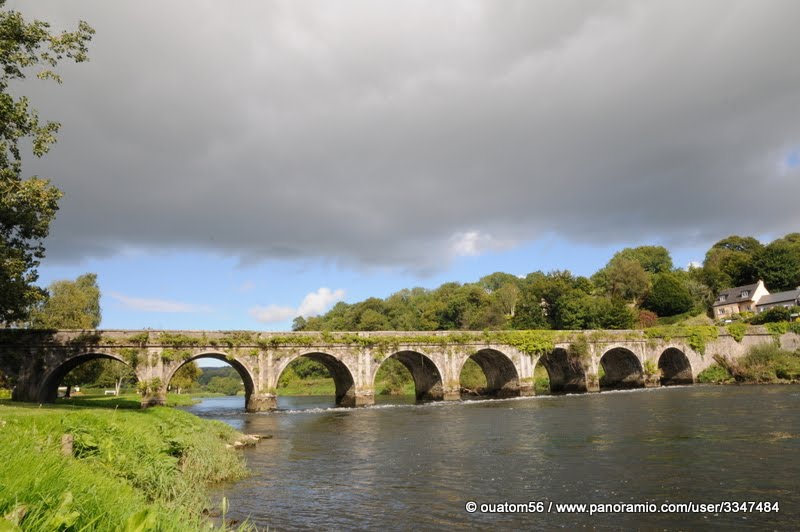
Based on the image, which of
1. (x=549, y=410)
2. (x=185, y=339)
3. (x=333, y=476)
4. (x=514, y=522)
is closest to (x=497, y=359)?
(x=549, y=410)

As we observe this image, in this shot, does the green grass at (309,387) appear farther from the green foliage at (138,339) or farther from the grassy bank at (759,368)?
the grassy bank at (759,368)

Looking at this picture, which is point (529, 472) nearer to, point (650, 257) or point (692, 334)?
point (692, 334)

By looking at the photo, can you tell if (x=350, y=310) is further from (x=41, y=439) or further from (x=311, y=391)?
(x=41, y=439)

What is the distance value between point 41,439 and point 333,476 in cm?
842

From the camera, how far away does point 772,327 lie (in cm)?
5744

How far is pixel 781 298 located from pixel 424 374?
57.1 meters

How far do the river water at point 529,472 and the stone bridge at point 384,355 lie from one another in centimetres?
1502

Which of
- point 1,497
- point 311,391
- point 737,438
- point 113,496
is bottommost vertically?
point 311,391

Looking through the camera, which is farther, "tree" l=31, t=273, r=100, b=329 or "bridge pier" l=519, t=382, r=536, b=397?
"tree" l=31, t=273, r=100, b=329

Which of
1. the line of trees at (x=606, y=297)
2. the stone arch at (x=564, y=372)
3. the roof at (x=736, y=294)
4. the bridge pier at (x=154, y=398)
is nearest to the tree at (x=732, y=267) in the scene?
the line of trees at (x=606, y=297)

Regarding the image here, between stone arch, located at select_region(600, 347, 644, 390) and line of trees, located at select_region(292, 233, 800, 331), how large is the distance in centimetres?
983

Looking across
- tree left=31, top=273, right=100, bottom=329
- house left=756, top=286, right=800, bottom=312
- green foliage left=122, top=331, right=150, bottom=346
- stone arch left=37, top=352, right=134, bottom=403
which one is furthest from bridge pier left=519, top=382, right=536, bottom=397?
tree left=31, top=273, right=100, bottom=329

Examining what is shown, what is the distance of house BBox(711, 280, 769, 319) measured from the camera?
257 feet

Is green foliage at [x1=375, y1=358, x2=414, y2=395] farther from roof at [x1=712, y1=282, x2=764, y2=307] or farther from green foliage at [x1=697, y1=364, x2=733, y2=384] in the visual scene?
roof at [x1=712, y1=282, x2=764, y2=307]
